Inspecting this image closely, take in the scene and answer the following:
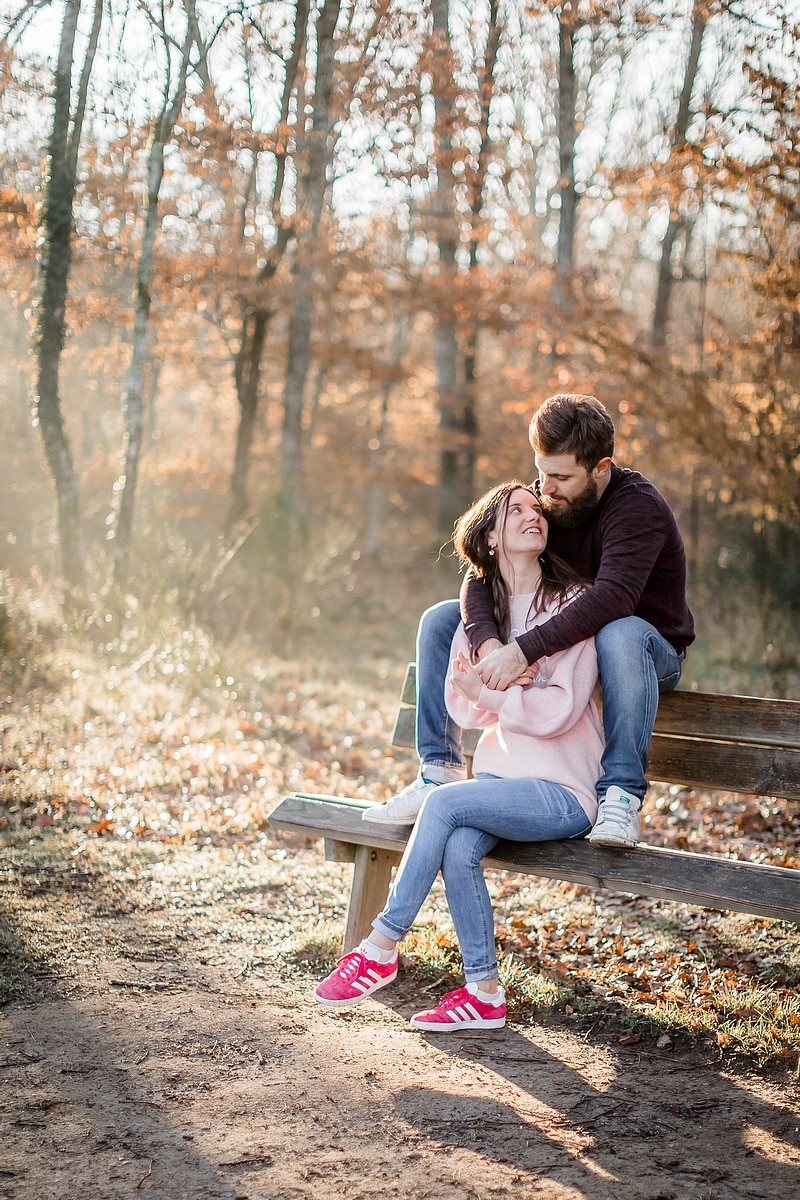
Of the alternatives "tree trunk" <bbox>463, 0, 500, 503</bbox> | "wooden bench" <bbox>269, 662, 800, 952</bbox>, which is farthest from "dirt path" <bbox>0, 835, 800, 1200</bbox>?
"tree trunk" <bbox>463, 0, 500, 503</bbox>

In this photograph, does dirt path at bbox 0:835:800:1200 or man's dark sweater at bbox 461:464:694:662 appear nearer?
dirt path at bbox 0:835:800:1200

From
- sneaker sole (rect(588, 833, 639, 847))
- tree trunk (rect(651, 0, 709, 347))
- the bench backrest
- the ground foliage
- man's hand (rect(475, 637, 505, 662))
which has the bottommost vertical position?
the ground foliage

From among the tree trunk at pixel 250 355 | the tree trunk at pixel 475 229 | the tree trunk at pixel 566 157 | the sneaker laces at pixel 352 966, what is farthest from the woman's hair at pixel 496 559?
the tree trunk at pixel 250 355

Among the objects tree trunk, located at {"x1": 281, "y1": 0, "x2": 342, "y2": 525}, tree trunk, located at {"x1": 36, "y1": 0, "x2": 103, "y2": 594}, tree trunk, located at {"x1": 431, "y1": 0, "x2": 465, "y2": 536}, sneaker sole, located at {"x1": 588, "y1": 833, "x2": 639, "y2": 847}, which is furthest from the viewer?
tree trunk, located at {"x1": 431, "y1": 0, "x2": 465, "y2": 536}

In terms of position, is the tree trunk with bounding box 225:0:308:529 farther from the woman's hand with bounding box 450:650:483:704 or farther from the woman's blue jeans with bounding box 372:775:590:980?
the woman's blue jeans with bounding box 372:775:590:980

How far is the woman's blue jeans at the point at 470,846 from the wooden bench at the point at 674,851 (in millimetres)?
116

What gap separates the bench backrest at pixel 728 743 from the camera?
3459mm

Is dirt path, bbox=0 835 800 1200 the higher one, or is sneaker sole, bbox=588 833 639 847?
sneaker sole, bbox=588 833 639 847

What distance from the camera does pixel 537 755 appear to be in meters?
3.26

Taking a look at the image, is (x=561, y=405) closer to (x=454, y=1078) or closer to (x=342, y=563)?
(x=454, y=1078)

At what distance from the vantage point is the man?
3.23m

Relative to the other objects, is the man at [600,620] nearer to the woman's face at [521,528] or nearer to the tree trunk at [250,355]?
the woman's face at [521,528]

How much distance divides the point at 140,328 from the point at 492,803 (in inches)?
311

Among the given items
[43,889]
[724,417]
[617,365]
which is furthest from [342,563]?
[43,889]
